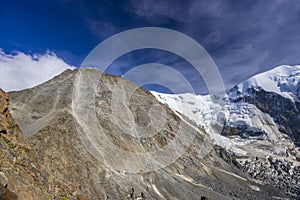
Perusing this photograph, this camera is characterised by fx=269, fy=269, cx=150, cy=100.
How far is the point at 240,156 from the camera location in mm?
179375

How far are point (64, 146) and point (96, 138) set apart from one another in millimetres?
9510

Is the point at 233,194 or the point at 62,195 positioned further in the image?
the point at 233,194

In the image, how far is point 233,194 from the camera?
260 ft

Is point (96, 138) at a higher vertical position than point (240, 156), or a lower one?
lower

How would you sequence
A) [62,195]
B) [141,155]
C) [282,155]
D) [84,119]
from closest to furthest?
[62,195] → [84,119] → [141,155] → [282,155]

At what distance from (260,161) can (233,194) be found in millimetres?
91240

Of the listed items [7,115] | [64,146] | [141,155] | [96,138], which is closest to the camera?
[7,115]

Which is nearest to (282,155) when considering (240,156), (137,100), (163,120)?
(240,156)

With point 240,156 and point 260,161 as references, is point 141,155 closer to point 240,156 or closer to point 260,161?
point 260,161

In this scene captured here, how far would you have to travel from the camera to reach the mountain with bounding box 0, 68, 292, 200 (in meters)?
19.0

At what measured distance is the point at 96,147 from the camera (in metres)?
52.5

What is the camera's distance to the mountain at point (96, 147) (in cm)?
1900

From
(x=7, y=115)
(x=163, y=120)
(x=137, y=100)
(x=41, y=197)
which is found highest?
(x=137, y=100)

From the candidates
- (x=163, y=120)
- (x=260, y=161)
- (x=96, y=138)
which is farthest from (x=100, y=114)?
(x=260, y=161)
